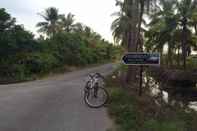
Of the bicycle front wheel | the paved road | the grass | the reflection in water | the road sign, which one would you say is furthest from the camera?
the reflection in water

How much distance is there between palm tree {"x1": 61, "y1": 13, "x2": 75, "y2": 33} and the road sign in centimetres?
4067

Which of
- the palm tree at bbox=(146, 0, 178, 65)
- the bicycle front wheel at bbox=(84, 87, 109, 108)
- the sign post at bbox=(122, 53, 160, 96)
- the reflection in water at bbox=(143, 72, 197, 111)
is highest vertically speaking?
the palm tree at bbox=(146, 0, 178, 65)

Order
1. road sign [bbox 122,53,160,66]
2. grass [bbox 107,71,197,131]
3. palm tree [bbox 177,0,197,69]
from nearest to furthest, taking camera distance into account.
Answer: grass [bbox 107,71,197,131], road sign [bbox 122,53,160,66], palm tree [bbox 177,0,197,69]

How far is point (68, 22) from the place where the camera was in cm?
5200

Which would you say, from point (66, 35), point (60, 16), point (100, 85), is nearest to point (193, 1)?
point (66, 35)

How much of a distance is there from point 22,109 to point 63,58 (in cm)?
2482

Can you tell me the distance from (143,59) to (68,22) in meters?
42.5

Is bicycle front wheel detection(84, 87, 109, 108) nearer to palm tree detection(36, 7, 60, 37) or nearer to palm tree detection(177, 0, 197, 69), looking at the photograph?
palm tree detection(177, 0, 197, 69)

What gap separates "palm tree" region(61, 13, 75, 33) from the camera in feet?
167

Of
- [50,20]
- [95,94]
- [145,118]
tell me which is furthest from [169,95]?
[50,20]

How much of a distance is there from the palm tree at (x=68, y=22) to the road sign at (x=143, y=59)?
40.7 metres

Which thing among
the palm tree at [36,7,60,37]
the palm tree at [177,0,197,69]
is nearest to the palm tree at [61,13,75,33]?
the palm tree at [36,7,60,37]

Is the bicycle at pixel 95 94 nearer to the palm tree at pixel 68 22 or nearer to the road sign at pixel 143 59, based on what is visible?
the road sign at pixel 143 59

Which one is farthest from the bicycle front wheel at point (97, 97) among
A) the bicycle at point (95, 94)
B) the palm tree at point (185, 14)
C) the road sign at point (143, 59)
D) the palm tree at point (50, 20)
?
the palm tree at point (50, 20)
